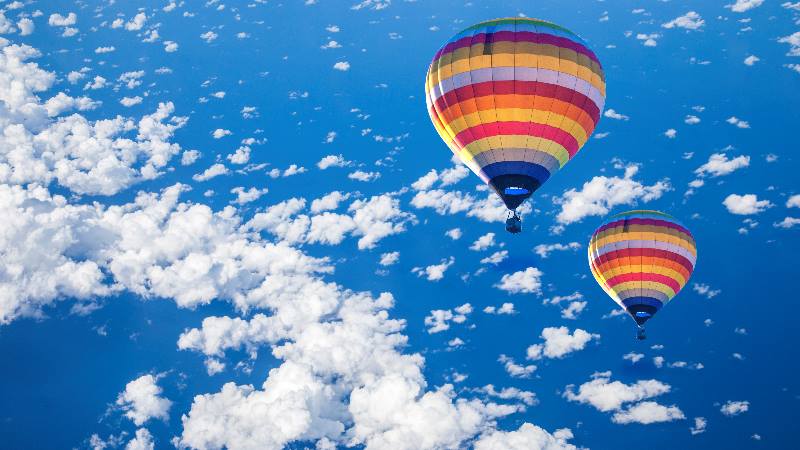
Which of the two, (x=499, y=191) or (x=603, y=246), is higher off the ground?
(x=603, y=246)

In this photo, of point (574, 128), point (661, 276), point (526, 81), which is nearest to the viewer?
point (526, 81)

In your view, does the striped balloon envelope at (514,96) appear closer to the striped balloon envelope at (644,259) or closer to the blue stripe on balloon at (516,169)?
the blue stripe on balloon at (516,169)

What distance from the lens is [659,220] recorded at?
152 ft

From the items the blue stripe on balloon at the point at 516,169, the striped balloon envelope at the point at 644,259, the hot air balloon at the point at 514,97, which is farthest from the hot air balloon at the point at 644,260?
the blue stripe on balloon at the point at 516,169

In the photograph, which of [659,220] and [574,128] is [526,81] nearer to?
[574,128]

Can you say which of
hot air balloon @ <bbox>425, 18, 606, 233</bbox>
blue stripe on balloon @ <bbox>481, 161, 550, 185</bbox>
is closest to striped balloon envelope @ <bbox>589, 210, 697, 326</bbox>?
hot air balloon @ <bbox>425, 18, 606, 233</bbox>

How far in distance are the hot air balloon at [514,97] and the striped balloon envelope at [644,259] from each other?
15015 millimetres

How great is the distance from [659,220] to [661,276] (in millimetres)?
3673

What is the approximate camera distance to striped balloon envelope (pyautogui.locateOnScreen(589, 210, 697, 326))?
4569 cm

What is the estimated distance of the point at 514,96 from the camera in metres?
31.4

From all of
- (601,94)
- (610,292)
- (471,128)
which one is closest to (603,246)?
(610,292)

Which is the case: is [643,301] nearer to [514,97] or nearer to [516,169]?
[516,169]

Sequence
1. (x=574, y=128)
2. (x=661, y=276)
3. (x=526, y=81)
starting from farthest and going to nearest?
(x=661, y=276), (x=574, y=128), (x=526, y=81)

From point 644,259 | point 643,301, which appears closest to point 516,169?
point 644,259
